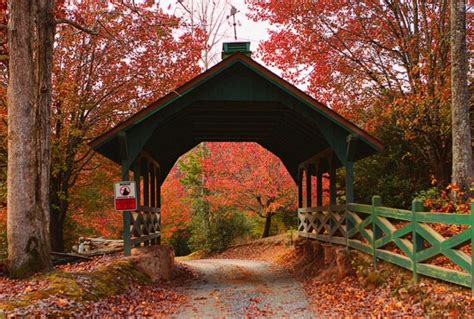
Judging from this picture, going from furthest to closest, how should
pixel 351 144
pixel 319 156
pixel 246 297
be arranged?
pixel 319 156 → pixel 351 144 → pixel 246 297

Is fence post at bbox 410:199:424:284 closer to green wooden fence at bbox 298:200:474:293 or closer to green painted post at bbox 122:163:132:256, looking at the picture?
green wooden fence at bbox 298:200:474:293

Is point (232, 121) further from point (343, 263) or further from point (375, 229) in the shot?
point (375, 229)

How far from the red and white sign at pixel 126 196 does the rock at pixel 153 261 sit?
4.04ft

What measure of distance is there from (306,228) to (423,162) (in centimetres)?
444

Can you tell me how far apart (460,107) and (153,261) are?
306 inches

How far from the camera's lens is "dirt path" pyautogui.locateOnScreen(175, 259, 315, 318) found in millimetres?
8492

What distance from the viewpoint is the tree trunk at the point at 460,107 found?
10742mm

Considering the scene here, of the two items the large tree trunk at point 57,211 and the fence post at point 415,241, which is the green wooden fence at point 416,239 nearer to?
the fence post at point 415,241

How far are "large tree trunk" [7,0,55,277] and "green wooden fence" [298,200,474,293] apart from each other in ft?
20.4

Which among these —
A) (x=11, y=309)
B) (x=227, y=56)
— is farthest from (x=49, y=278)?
(x=227, y=56)

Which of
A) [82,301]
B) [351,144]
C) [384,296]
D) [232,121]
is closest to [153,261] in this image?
[82,301]

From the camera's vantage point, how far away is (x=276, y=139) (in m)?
17.4

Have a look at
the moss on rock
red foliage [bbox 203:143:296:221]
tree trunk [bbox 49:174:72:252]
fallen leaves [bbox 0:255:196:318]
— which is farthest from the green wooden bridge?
red foliage [bbox 203:143:296:221]

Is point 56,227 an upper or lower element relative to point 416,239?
lower
